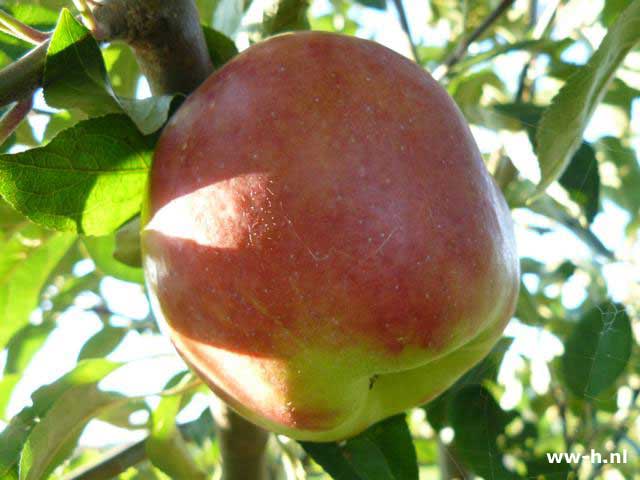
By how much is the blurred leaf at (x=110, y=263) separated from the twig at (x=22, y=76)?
56cm

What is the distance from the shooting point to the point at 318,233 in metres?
0.64

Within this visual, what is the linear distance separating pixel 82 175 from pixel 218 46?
0.24m

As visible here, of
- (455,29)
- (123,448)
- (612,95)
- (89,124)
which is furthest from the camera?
(455,29)

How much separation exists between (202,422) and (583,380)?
57 cm

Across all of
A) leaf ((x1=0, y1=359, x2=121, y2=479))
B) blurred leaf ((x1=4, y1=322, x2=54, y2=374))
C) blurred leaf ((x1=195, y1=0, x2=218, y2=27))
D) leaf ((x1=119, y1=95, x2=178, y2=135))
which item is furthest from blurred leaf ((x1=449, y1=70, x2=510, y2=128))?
blurred leaf ((x1=4, y1=322, x2=54, y2=374))

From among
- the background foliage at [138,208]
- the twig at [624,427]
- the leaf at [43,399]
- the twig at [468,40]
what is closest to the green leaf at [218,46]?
the background foliage at [138,208]

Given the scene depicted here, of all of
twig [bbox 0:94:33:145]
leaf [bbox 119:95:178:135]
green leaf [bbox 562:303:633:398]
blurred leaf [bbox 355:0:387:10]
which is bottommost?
green leaf [bbox 562:303:633:398]

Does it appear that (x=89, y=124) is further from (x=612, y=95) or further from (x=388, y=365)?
(x=612, y=95)

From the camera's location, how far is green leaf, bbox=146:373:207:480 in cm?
103

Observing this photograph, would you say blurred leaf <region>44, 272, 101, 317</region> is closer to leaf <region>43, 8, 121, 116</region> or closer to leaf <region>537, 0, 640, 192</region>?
leaf <region>43, 8, 121, 116</region>

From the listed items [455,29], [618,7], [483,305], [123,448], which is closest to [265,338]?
[483,305]

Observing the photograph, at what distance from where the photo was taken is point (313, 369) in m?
0.67

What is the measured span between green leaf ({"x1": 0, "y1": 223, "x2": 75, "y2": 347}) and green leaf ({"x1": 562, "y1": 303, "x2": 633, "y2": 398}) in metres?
0.80

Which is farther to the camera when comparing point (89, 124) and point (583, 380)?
point (583, 380)
